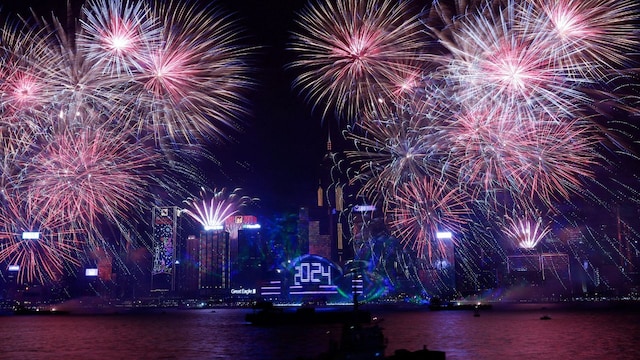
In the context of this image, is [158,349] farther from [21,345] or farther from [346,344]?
[346,344]

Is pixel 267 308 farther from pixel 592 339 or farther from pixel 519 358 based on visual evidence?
pixel 519 358

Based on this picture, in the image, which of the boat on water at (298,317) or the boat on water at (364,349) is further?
the boat on water at (298,317)

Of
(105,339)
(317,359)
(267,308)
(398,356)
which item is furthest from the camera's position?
(267,308)

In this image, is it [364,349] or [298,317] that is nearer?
[364,349]

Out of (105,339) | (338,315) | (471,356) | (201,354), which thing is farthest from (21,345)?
(338,315)

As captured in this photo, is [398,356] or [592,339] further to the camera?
[592,339]

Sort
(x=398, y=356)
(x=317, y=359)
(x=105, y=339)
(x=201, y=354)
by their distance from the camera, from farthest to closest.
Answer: (x=105, y=339)
(x=201, y=354)
(x=398, y=356)
(x=317, y=359)

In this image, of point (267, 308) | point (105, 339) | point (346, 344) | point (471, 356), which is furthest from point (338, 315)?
point (346, 344)

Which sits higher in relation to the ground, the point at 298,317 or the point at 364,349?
the point at 364,349

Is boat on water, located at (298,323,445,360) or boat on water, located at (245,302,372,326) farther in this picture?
boat on water, located at (245,302,372,326)
